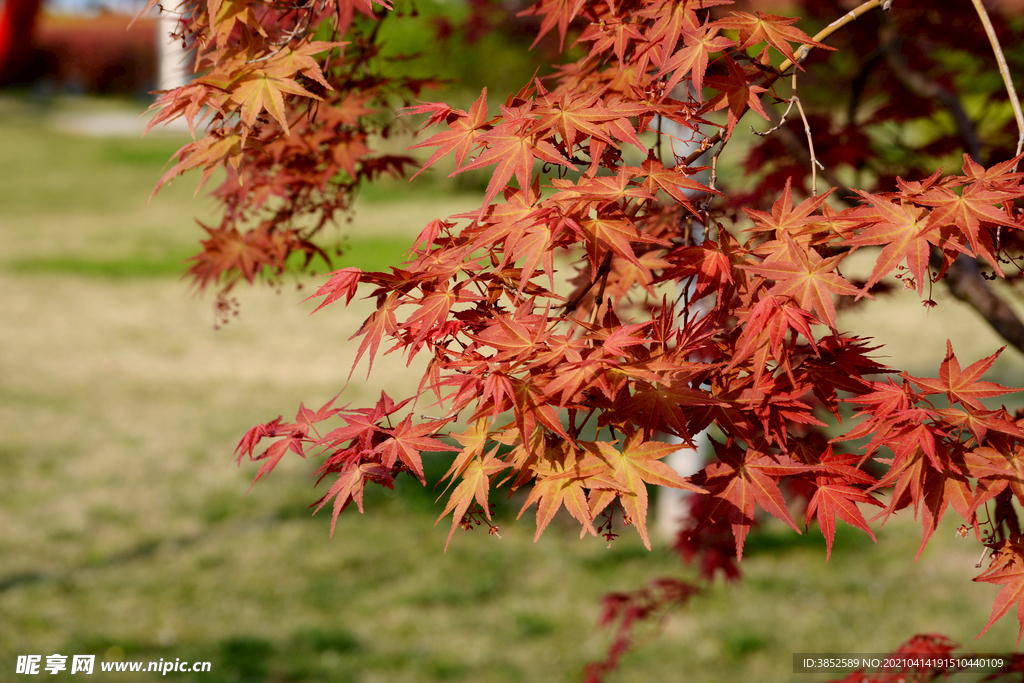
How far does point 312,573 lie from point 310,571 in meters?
0.02

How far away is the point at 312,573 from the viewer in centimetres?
402

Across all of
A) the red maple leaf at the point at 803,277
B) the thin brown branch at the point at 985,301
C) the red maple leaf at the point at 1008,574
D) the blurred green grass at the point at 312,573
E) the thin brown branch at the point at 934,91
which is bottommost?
the blurred green grass at the point at 312,573

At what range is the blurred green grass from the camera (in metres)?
3.41

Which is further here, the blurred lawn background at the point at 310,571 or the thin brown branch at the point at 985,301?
the blurred lawn background at the point at 310,571

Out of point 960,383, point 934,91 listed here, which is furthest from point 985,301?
point 960,383

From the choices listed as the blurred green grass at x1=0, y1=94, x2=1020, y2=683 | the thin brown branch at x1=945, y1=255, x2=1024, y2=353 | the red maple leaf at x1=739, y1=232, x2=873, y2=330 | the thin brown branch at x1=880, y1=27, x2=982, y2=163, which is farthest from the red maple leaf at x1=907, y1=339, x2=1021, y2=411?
the blurred green grass at x1=0, y1=94, x2=1020, y2=683

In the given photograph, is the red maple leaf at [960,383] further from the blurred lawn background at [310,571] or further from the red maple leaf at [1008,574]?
the blurred lawn background at [310,571]

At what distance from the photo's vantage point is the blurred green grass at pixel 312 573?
3412mm

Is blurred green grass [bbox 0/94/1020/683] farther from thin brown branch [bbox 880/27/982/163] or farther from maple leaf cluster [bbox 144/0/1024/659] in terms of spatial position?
thin brown branch [bbox 880/27/982/163]

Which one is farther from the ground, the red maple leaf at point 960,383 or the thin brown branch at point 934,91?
the thin brown branch at point 934,91

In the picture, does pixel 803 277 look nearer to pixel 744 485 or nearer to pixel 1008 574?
pixel 744 485

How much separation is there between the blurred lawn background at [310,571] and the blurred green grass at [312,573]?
0.01m

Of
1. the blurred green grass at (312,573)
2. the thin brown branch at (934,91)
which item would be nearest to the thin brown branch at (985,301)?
the thin brown branch at (934,91)

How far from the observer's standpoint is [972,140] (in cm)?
254
